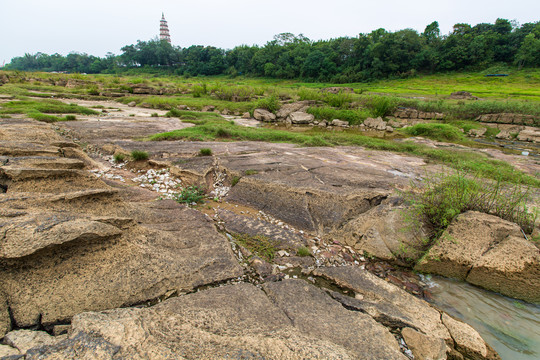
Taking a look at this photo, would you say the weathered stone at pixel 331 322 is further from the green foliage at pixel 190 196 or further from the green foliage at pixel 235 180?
the green foliage at pixel 235 180

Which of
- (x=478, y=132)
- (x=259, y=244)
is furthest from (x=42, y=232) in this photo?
(x=478, y=132)

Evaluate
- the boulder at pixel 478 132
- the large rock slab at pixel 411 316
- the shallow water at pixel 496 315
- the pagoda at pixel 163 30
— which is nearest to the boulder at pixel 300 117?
the boulder at pixel 478 132

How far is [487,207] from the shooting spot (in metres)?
4.11

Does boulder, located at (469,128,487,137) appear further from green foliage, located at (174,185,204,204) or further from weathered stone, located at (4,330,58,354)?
weathered stone, located at (4,330,58,354)

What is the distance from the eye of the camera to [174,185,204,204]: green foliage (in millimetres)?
5150

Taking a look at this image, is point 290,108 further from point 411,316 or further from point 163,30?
point 163,30

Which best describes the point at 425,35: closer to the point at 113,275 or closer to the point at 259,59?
the point at 259,59

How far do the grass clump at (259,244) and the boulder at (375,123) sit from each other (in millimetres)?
16070

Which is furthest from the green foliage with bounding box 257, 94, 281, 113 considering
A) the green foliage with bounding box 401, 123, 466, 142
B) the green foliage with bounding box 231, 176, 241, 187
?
the green foliage with bounding box 231, 176, 241, 187

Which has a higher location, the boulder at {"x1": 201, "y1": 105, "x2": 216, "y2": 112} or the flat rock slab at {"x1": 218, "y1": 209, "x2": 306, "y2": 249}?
the boulder at {"x1": 201, "y1": 105, "x2": 216, "y2": 112}

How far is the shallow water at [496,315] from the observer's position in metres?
2.86

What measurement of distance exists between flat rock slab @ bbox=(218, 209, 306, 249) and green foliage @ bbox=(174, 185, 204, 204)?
0.78 meters

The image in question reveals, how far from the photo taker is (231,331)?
209 centimetres

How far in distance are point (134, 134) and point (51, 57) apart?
126 m
